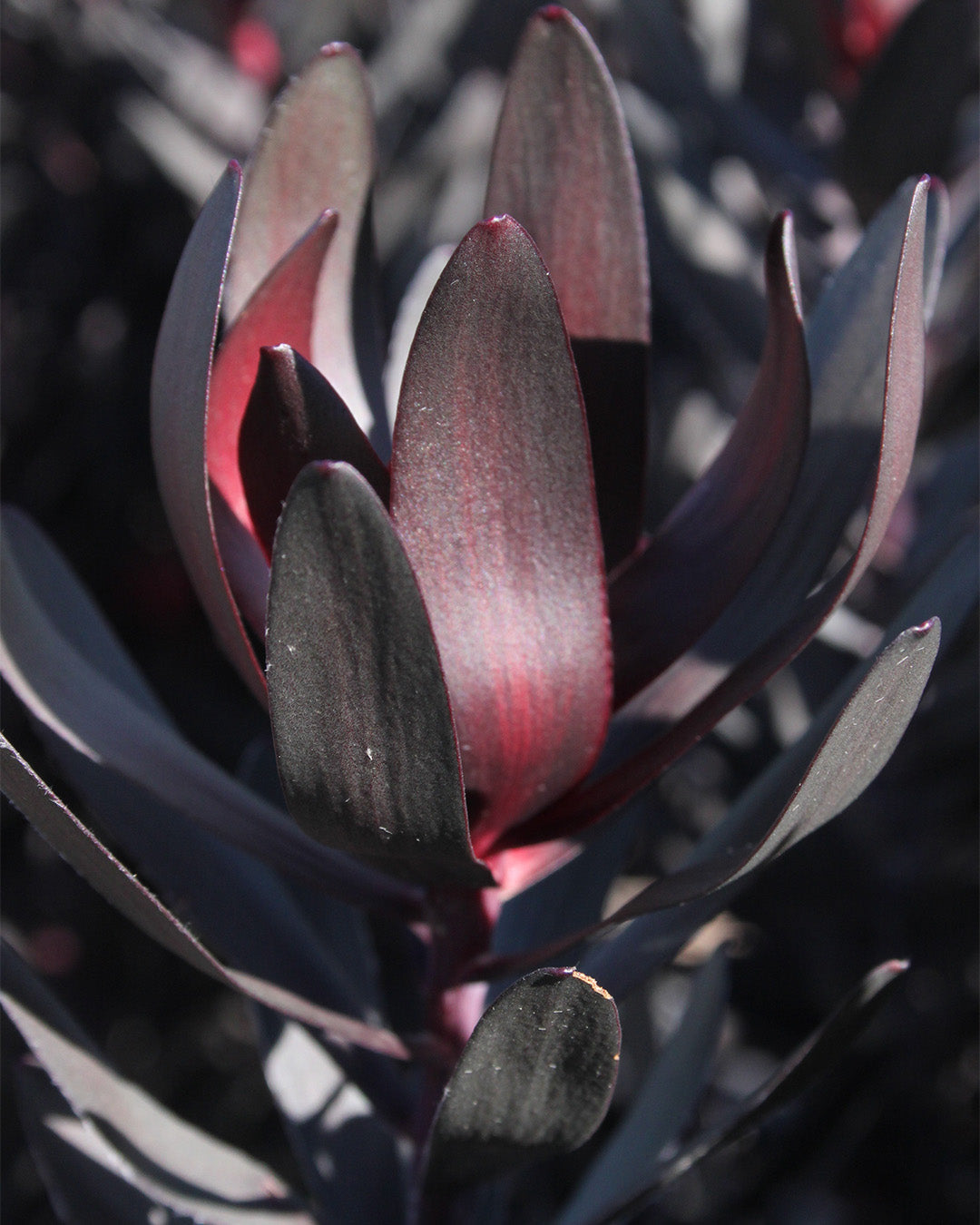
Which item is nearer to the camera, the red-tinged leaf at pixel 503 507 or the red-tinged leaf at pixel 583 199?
the red-tinged leaf at pixel 503 507

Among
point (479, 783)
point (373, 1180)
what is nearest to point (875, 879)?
point (373, 1180)

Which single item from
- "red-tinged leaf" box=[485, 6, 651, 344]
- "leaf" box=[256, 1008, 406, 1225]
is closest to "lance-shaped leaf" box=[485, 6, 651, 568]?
"red-tinged leaf" box=[485, 6, 651, 344]

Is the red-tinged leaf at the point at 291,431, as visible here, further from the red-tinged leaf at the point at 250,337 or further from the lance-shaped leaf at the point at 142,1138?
the lance-shaped leaf at the point at 142,1138

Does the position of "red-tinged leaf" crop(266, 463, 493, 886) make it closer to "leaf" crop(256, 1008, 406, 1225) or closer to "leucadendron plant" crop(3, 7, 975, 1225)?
"leucadendron plant" crop(3, 7, 975, 1225)

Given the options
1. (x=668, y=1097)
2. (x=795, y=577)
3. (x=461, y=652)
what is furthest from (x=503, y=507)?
(x=668, y=1097)

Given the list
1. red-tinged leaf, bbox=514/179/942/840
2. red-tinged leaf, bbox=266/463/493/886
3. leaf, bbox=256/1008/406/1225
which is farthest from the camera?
leaf, bbox=256/1008/406/1225

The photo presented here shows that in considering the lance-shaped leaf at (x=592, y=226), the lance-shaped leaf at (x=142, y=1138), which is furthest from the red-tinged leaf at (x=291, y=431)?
the lance-shaped leaf at (x=142, y=1138)

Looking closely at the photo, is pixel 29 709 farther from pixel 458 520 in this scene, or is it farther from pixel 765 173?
pixel 765 173
